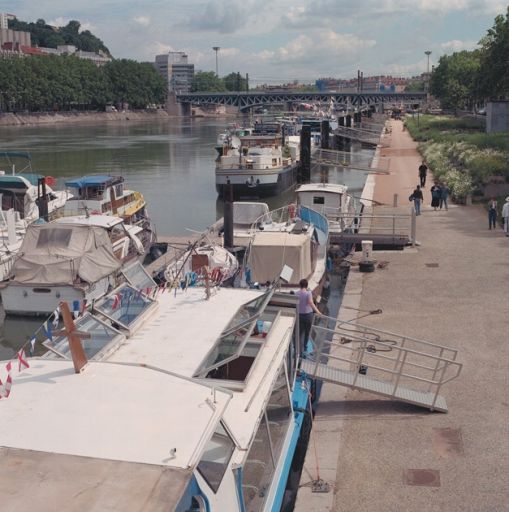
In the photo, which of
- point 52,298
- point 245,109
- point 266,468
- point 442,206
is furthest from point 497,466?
point 245,109

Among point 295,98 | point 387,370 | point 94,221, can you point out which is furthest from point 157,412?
point 295,98

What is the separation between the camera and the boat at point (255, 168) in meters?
44.4

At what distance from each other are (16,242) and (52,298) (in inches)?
179

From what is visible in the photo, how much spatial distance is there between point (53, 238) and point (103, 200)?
8.54 m

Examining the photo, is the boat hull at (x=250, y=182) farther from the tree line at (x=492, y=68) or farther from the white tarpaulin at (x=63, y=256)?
the tree line at (x=492, y=68)

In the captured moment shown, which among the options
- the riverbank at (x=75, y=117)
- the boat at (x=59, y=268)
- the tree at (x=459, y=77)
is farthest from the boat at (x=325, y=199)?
the riverbank at (x=75, y=117)

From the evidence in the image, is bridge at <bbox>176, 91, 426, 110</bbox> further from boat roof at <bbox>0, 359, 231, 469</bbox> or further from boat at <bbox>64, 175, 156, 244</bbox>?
boat roof at <bbox>0, 359, 231, 469</bbox>

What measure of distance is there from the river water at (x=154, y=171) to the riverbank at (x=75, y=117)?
35195 mm

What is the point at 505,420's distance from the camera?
409 inches

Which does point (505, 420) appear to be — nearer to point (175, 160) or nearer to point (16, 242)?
point (16, 242)

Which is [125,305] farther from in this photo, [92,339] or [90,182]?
[90,182]

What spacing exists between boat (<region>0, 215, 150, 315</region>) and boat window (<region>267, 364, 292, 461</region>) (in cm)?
1030

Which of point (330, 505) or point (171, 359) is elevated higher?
point (171, 359)

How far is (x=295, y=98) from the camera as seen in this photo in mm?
190000
